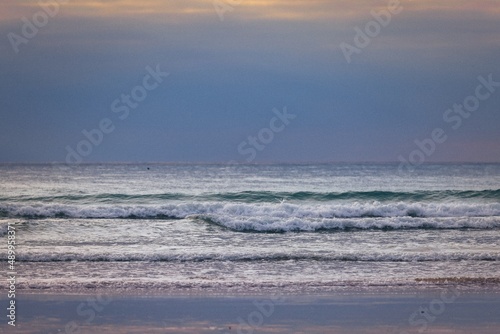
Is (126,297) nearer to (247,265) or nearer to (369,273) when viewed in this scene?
(247,265)

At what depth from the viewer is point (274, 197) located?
3341cm

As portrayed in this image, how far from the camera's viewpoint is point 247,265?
15.2 meters

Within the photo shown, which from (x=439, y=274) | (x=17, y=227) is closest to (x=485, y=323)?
(x=439, y=274)

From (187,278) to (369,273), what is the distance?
156 inches
